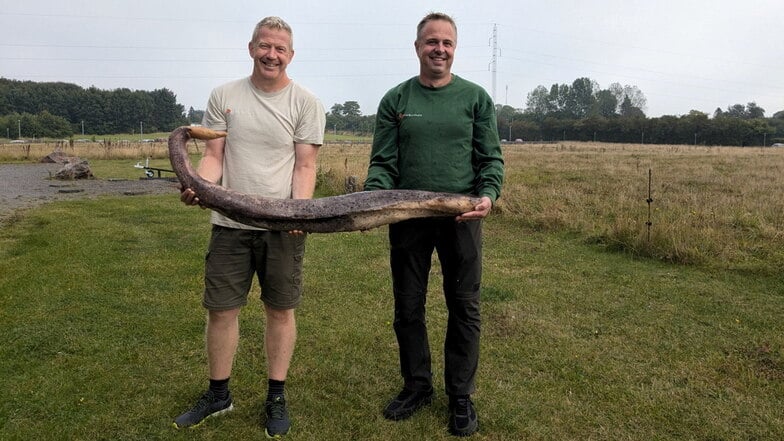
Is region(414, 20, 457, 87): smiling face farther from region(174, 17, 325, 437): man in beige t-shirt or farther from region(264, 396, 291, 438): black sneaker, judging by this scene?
region(264, 396, 291, 438): black sneaker

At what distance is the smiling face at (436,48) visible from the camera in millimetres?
3600

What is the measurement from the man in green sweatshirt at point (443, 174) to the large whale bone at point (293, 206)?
50 centimetres

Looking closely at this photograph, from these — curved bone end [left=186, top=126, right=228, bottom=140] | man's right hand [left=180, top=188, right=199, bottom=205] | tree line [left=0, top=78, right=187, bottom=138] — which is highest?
tree line [left=0, top=78, right=187, bottom=138]

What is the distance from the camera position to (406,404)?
165 inches

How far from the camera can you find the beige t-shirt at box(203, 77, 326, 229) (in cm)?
357

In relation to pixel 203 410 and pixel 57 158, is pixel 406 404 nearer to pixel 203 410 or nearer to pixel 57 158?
pixel 203 410

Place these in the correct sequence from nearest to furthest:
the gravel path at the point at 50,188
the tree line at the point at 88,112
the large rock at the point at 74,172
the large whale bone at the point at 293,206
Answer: the large whale bone at the point at 293,206 < the gravel path at the point at 50,188 < the large rock at the point at 74,172 < the tree line at the point at 88,112

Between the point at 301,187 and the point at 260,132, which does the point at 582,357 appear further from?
the point at 260,132

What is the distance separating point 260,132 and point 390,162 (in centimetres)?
95

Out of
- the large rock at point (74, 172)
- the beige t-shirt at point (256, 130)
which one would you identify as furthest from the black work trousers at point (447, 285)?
the large rock at point (74, 172)

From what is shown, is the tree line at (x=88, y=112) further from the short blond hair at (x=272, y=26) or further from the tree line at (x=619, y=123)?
the short blond hair at (x=272, y=26)

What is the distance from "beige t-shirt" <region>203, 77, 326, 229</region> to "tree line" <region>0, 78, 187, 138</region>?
72.0 metres

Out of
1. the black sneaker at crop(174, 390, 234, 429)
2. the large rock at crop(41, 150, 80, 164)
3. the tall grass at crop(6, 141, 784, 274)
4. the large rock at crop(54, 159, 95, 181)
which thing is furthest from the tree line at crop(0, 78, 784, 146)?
the black sneaker at crop(174, 390, 234, 429)

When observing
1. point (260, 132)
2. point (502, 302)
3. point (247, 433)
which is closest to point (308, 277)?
point (502, 302)
